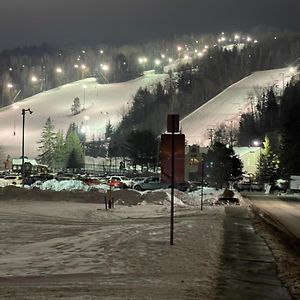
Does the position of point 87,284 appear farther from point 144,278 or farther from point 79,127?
point 79,127

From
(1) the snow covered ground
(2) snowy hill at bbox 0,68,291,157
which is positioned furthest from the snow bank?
(2) snowy hill at bbox 0,68,291,157

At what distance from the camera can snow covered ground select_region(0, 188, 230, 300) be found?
8.88m

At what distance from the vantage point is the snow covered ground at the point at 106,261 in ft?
29.1

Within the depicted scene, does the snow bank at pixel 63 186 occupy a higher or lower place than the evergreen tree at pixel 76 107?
lower

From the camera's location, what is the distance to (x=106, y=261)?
11688 mm

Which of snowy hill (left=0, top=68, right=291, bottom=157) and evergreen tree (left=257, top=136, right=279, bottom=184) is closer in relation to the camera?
evergreen tree (left=257, top=136, right=279, bottom=184)

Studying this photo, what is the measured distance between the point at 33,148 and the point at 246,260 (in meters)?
146

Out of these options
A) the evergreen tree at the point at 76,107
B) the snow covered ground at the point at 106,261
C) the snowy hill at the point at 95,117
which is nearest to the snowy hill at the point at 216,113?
the snowy hill at the point at 95,117

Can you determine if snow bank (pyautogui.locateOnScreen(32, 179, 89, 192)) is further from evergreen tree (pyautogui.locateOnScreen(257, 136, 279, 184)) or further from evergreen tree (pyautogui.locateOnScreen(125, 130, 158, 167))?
evergreen tree (pyautogui.locateOnScreen(125, 130, 158, 167))

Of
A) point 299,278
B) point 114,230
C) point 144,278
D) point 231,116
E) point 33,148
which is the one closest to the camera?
point 144,278

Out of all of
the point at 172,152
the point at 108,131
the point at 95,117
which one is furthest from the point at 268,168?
the point at 172,152

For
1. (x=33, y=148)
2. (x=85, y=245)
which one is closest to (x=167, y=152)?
(x=85, y=245)

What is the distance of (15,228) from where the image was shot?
62.4 feet

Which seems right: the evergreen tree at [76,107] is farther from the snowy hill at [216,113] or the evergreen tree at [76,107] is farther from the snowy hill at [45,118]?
the snowy hill at [216,113]
